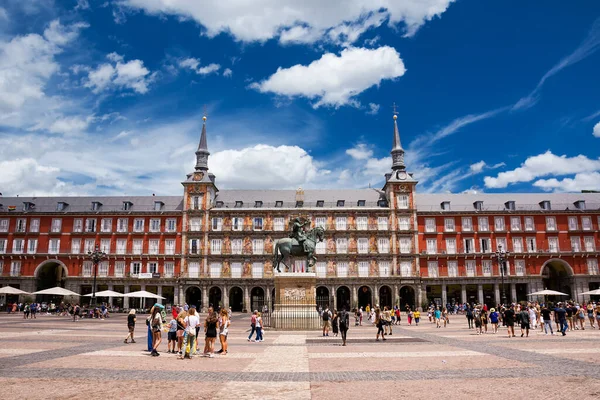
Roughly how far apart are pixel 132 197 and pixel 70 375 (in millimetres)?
60230

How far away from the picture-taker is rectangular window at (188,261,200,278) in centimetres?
6072

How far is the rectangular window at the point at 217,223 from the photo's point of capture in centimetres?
6217

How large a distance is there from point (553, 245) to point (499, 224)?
7363 mm

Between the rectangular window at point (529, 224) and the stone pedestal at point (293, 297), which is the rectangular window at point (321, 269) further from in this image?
the stone pedestal at point (293, 297)

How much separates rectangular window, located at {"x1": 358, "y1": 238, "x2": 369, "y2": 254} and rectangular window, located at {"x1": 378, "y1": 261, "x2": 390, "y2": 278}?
244 cm

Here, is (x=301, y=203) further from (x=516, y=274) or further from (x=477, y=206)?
(x=516, y=274)

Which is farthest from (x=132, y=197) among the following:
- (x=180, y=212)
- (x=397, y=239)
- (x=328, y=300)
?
(x=397, y=239)

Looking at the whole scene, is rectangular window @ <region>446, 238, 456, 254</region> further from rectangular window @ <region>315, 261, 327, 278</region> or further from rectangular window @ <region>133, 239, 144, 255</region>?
rectangular window @ <region>133, 239, 144, 255</region>

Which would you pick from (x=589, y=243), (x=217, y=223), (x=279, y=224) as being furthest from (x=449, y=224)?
(x=217, y=223)

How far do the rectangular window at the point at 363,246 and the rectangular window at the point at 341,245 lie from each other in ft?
5.82

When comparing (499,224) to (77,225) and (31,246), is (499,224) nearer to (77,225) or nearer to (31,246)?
(77,225)

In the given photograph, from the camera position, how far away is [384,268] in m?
60.5

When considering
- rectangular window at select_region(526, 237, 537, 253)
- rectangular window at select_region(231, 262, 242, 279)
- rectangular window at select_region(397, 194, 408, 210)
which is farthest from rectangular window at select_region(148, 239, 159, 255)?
rectangular window at select_region(526, 237, 537, 253)

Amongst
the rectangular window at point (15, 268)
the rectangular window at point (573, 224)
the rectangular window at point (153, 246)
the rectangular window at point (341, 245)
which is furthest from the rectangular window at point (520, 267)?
the rectangular window at point (15, 268)
